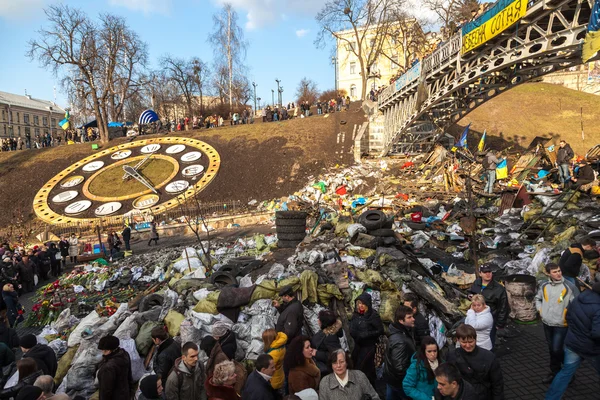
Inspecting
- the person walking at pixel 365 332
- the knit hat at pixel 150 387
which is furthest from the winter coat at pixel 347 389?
the knit hat at pixel 150 387

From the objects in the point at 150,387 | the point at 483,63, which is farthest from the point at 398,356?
the point at 483,63

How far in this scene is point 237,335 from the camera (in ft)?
21.1

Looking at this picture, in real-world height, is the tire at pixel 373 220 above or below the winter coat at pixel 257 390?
above

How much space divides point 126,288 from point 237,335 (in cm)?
732

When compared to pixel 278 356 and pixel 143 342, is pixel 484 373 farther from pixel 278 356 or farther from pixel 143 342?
pixel 143 342

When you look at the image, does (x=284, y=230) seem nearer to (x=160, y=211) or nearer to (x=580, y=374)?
(x=580, y=374)

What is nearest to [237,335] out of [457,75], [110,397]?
[110,397]

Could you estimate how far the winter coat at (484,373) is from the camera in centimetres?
379

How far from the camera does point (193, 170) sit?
27484 millimetres

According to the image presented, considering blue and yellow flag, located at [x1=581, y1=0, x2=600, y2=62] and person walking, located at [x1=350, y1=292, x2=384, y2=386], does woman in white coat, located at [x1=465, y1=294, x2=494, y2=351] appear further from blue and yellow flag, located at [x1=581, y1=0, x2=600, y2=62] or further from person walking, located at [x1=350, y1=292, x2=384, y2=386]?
blue and yellow flag, located at [x1=581, y1=0, x2=600, y2=62]

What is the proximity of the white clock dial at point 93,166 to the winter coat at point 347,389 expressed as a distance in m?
29.9

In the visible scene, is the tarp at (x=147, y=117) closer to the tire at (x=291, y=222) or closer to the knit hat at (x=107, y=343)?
the tire at (x=291, y=222)

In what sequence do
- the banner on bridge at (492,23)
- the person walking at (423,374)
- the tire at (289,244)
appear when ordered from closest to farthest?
1. the person walking at (423,374)
2. the tire at (289,244)
3. the banner on bridge at (492,23)

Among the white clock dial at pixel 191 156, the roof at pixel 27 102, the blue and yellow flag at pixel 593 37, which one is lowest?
the white clock dial at pixel 191 156
